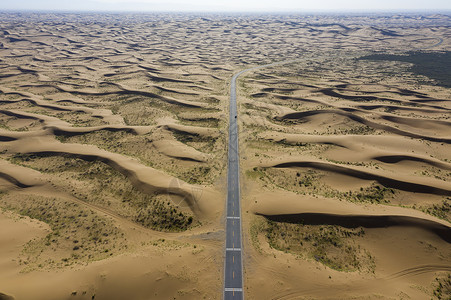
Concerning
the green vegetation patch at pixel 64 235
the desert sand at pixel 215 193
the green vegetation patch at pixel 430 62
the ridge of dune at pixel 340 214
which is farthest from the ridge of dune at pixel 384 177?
the green vegetation patch at pixel 430 62

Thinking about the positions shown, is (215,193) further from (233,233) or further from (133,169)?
(133,169)

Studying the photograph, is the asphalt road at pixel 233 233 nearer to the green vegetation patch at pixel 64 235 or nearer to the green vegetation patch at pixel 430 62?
the green vegetation patch at pixel 64 235

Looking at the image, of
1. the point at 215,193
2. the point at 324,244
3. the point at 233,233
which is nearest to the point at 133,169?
the point at 215,193

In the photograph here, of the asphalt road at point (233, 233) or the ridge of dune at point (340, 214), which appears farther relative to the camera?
the ridge of dune at point (340, 214)

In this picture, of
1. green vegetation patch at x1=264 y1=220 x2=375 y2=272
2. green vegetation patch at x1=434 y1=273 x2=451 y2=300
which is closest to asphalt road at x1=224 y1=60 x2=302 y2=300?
green vegetation patch at x1=264 y1=220 x2=375 y2=272

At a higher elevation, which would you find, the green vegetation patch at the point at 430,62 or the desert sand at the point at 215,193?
the green vegetation patch at the point at 430,62

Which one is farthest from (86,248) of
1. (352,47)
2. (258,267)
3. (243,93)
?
(352,47)
